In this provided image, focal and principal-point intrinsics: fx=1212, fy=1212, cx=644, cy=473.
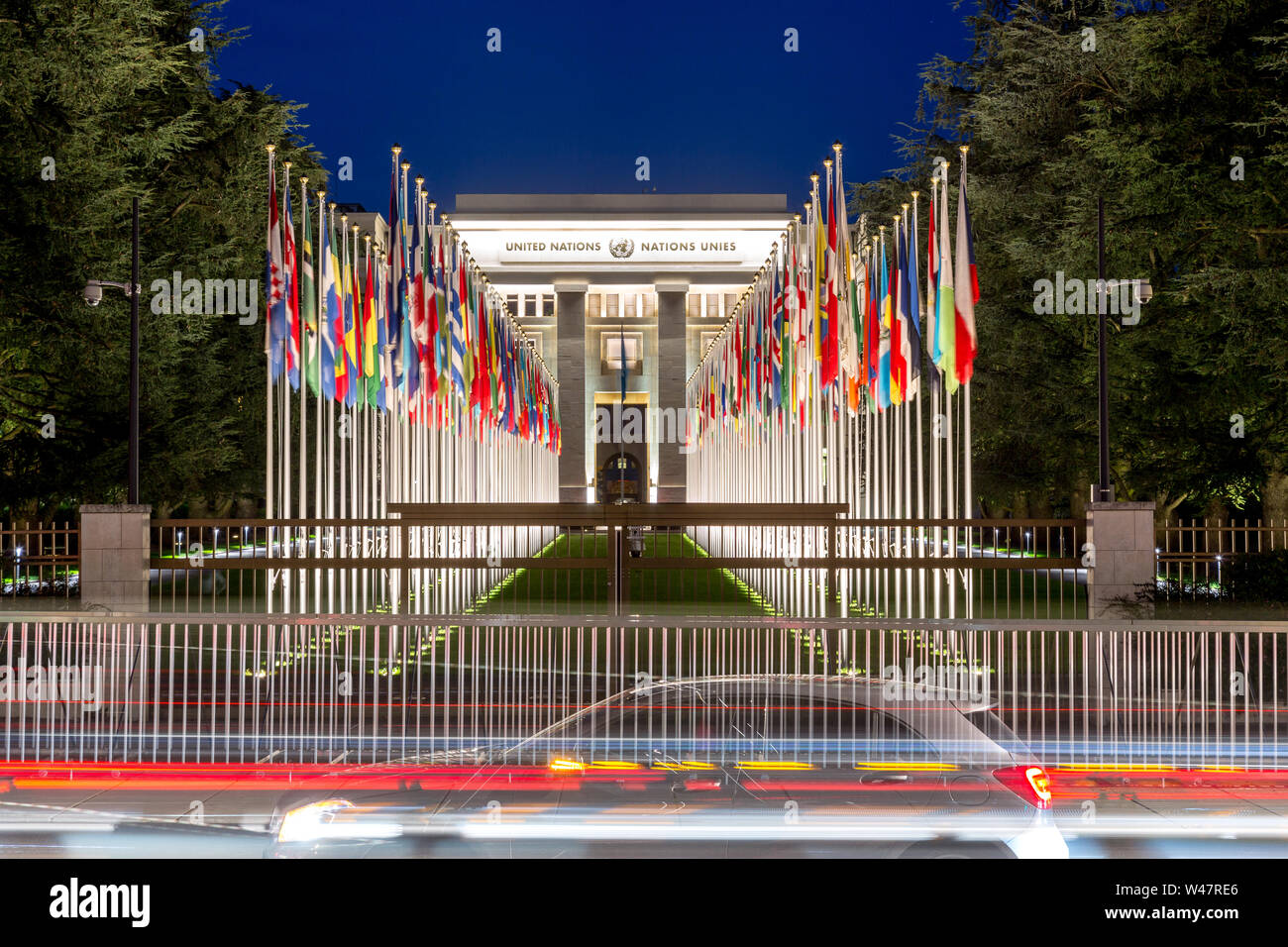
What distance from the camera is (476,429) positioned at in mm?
33844

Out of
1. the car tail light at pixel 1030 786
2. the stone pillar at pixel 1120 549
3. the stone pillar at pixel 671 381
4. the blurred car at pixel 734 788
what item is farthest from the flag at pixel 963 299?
the stone pillar at pixel 671 381

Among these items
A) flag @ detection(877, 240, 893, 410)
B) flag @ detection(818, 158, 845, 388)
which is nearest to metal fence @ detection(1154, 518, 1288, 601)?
flag @ detection(877, 240, 893, 410)

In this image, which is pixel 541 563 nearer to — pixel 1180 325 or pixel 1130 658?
pixel 1130 658

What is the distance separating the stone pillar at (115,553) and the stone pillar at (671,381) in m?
68.7

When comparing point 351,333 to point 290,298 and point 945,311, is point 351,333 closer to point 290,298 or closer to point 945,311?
point 290,298

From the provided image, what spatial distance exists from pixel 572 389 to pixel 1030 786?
7956cm

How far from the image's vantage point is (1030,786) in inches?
238

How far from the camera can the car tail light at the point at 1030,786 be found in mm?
6016

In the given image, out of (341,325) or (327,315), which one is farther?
(341,325)

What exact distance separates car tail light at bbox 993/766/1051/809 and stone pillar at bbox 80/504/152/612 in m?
13.4

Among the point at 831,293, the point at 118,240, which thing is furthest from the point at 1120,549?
the point at 118,240

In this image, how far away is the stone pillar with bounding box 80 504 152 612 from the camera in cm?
1645

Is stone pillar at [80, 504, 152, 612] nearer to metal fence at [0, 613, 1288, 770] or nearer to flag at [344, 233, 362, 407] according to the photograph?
flag at [344, 233, 362, 407]
